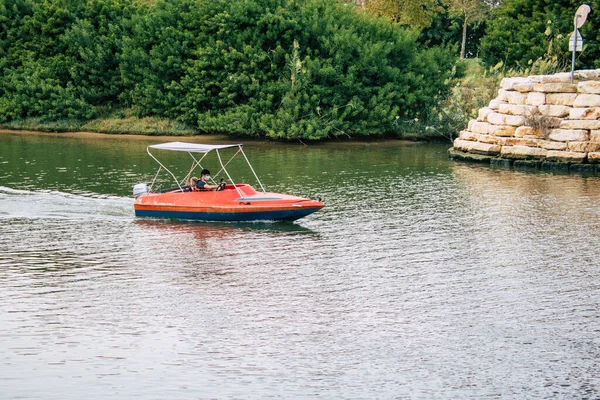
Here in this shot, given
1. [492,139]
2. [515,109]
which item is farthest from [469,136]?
[515,109]

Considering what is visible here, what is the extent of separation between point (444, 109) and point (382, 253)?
2810cm

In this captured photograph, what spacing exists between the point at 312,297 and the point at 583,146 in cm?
2247

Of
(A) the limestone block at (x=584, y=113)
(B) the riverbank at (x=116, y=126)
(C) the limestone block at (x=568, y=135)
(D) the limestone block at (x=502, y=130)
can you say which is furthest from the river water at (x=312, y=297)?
(B) the riverbank at (x=116, y=126)

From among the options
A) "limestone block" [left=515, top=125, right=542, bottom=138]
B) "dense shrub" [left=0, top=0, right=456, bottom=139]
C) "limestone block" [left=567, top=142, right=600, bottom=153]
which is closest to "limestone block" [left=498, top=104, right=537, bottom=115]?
"limestone block" [left=515, top=125, right=542, bottom=138]

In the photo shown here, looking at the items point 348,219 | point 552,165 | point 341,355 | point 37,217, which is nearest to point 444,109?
point 552,165

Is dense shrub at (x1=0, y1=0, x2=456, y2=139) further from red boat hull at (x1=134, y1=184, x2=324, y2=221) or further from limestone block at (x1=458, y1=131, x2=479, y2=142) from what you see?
red boat hull at (x1=134, y1=184, x2=324, y2=221)

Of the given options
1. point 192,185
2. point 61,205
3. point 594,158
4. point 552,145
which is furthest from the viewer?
point 552,145

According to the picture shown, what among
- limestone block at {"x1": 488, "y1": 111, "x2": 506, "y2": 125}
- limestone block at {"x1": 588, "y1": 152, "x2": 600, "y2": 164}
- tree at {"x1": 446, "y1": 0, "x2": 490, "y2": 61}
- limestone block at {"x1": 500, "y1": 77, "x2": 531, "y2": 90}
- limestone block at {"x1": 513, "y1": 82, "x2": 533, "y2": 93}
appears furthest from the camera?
tree at {"x1": 446, "y1": 0, "x2": 490, "y2": 61}

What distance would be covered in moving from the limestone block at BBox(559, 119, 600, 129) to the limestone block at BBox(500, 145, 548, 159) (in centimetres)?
131

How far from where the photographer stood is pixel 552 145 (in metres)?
39.2

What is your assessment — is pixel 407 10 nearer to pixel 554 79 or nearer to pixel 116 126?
pixel 116 126

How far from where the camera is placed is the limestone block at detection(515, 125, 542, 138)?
130ft

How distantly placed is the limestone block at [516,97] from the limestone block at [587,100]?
2160 millimetres

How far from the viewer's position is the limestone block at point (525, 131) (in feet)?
130
